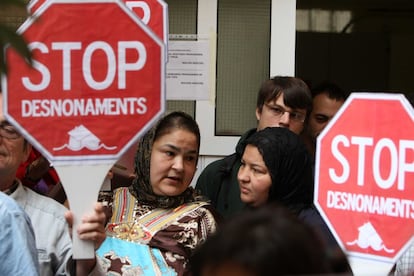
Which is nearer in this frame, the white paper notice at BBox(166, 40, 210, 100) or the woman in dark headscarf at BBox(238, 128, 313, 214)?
the woman in dark headscarf at BBox(238, 128, 313, 214)

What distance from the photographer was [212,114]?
5.28m

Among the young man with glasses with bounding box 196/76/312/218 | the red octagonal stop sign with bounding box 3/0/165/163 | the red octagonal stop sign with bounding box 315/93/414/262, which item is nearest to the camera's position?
the red octagonal stop sign with bounding box 3/0/165/163

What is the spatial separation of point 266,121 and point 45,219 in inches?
53.4

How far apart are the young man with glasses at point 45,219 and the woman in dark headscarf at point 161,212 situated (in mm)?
153

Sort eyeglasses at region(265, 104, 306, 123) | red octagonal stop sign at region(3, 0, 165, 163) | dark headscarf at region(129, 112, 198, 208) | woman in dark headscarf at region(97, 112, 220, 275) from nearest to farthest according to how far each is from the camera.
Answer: red octagonal stop sign at region(3, 0, 165, 163)
woman in dark headscarf at region(97, 112, 220, 275)
dark headscarf at region(129, 112, 198, 208)
eyeglasses at region(265, 104, 306, 123)

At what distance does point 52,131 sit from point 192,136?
3.28 ft

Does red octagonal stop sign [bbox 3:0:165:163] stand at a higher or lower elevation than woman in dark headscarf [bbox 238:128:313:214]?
higher

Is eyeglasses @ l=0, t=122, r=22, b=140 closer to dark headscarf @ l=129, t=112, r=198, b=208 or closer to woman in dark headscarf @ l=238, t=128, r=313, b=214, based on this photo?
dark headscarf @ l=129, t=112, r=198, b=208

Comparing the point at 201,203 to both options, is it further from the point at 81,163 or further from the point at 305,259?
the point at 305,259

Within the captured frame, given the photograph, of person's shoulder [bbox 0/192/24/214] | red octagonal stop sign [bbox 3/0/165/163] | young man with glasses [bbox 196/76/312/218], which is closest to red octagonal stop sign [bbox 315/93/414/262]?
red octagonal stop sign [bbox 3/0/165/163]

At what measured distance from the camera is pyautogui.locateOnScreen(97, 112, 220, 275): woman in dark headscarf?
3232 millimetres

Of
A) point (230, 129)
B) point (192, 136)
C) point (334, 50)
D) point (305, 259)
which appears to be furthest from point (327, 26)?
point (305, 259)

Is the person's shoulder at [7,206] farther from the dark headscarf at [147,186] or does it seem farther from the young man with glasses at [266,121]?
the young man with glasses at [266,121]

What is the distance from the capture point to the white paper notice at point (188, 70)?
17.1 feet
